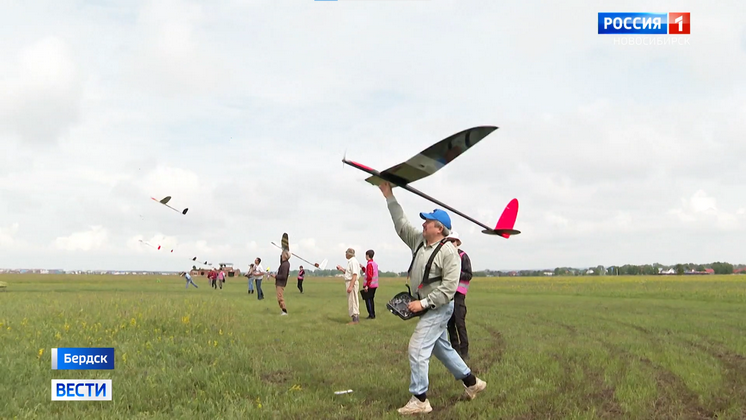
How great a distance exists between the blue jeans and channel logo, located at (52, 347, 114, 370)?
526cm

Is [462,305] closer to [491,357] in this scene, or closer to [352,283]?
[491,357]

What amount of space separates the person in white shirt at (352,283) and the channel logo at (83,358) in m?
7.40

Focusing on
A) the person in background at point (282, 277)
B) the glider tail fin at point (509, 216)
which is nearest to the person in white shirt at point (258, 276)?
the person in background at point (282, 277)

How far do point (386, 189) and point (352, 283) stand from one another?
887 centimetres

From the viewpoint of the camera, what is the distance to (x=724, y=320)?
56.9ft

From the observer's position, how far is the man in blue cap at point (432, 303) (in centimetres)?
626

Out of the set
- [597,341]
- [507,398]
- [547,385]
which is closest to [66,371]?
[507,398]

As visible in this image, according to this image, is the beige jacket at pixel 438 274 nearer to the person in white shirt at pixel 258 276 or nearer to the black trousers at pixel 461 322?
the black trousers at pixel 461 322

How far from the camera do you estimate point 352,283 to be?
15.5 meters

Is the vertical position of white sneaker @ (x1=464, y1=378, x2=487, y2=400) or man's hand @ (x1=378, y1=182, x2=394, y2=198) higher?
man's hand @ (x1=378, y1=182, x2=394, y2=198)

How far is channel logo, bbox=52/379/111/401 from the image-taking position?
7.03 m

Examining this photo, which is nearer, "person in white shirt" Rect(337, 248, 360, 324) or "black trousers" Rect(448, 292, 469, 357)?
"black trousers" Rect(448, 292, 469, 357)

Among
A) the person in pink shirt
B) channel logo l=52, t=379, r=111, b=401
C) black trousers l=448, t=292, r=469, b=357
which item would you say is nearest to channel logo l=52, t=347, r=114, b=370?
channel logo l=52, t=379, r=111, b=401

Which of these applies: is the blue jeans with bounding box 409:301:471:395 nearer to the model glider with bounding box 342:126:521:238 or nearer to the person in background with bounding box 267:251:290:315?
the model glider with bounding box 342:126:521:238
